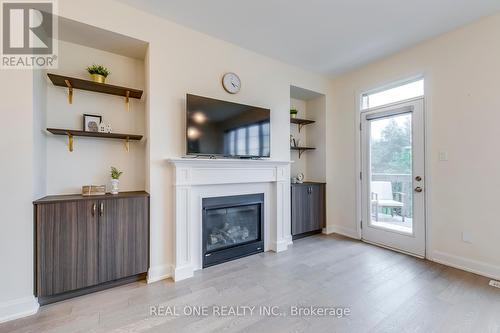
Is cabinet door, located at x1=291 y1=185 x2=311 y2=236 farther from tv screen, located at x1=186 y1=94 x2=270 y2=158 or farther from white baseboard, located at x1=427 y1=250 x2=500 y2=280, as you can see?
white baseboard, located at x1=427 y1=250 x2=500 y2=280

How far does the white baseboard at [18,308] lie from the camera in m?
1.72

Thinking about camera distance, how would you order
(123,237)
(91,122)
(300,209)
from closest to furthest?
(123,237), (91,122), (300,209)

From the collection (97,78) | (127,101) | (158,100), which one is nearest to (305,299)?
(158,100)

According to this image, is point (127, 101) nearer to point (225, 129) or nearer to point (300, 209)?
point (225, 129)

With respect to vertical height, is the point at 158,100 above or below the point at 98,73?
below

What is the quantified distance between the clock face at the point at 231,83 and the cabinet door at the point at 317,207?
6.71ft

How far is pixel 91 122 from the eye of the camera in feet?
7.95

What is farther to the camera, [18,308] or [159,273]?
[159,273]

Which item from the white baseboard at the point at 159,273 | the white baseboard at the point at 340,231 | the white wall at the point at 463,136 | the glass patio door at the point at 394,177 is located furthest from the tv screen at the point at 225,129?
the white wall at the point at 463,136

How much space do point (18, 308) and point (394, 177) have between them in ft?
14.2

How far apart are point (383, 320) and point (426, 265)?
4.79 feet

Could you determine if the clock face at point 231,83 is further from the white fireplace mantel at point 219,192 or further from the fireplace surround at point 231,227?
the fireplace surround at point 231,227

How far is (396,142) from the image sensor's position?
3189 mm

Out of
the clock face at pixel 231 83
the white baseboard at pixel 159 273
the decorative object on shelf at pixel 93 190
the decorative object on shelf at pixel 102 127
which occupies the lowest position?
the white baseboard at pixel 159 273
